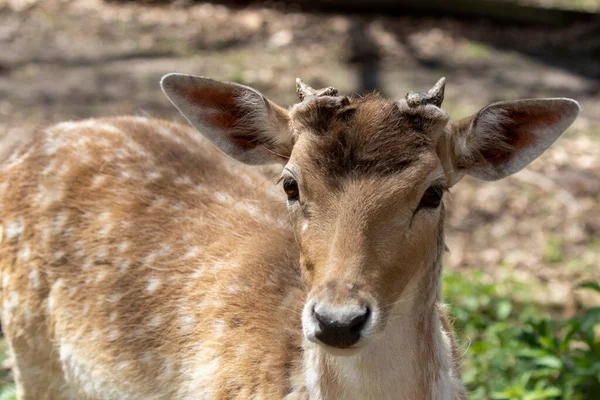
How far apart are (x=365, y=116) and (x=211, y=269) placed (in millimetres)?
1197

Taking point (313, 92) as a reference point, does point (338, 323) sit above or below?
below

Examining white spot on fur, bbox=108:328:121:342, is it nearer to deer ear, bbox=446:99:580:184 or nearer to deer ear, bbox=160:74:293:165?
deer ear, bbox=160:74:293:165

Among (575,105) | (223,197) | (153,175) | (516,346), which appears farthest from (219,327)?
(516,346)

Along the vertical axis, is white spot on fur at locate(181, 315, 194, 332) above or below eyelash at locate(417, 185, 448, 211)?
below

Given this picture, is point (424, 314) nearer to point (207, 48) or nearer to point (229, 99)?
point (229, 99)

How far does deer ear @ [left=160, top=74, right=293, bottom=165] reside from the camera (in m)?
3.34

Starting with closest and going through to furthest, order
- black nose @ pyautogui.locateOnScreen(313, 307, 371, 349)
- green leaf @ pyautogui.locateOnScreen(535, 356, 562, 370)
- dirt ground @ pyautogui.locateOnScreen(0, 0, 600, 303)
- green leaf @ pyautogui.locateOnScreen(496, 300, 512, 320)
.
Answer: black nose @ pyautogui.locateOnScreen(313, 307, 371, 349) → green leaf @ pyautogui.locateOnScreen(535, 356, 562, 370) → green leaf @ pyautogui.locateOnScreen(496, 300, 512, 320) → dirt ground @ pyautogui.locateOnScreen(0, 0, 600, 303)

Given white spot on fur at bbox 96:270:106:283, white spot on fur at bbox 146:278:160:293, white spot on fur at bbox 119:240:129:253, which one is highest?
white spot on fur at bbox 119:240:129:253

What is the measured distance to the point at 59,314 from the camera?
4.00 m

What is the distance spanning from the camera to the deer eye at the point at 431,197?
9.70ft

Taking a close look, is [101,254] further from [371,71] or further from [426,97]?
[371,71]

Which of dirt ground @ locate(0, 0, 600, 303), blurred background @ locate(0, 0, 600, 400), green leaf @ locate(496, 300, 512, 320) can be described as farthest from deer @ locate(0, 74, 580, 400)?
dirt ground @ locate(0, 0, 600, 303)

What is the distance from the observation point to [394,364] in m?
3.10

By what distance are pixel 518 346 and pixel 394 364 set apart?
197 cm
